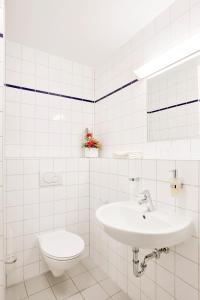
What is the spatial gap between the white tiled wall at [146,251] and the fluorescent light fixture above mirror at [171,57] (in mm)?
836

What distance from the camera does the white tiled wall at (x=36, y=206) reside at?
177 cm

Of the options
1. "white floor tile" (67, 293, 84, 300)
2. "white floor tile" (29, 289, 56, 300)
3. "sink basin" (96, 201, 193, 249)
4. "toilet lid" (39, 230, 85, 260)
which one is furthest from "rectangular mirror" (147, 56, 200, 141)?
"white floor tile" (29, 289, 56, 300)

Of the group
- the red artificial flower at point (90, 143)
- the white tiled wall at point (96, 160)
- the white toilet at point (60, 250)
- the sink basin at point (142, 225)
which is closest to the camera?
the sink basin at point (142, 225)

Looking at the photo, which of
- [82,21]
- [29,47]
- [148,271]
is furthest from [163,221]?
[29,47]

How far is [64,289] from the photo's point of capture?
1670 millimetres

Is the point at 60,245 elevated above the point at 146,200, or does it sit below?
below

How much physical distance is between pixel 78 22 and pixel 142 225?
6.07 feet

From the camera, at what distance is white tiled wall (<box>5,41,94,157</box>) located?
6.40 feet

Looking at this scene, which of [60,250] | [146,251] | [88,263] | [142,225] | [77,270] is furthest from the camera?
[88,263]

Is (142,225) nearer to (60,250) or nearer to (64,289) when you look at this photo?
(60,250)

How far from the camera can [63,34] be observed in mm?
1853

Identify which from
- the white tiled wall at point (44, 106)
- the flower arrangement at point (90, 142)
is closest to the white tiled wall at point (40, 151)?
the white tiled wall at point (44, 106)

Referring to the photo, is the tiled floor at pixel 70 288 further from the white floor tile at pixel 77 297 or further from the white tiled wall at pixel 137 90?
the white tiled wall at pixel 137 90

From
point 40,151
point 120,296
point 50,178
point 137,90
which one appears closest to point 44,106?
point 40,151
